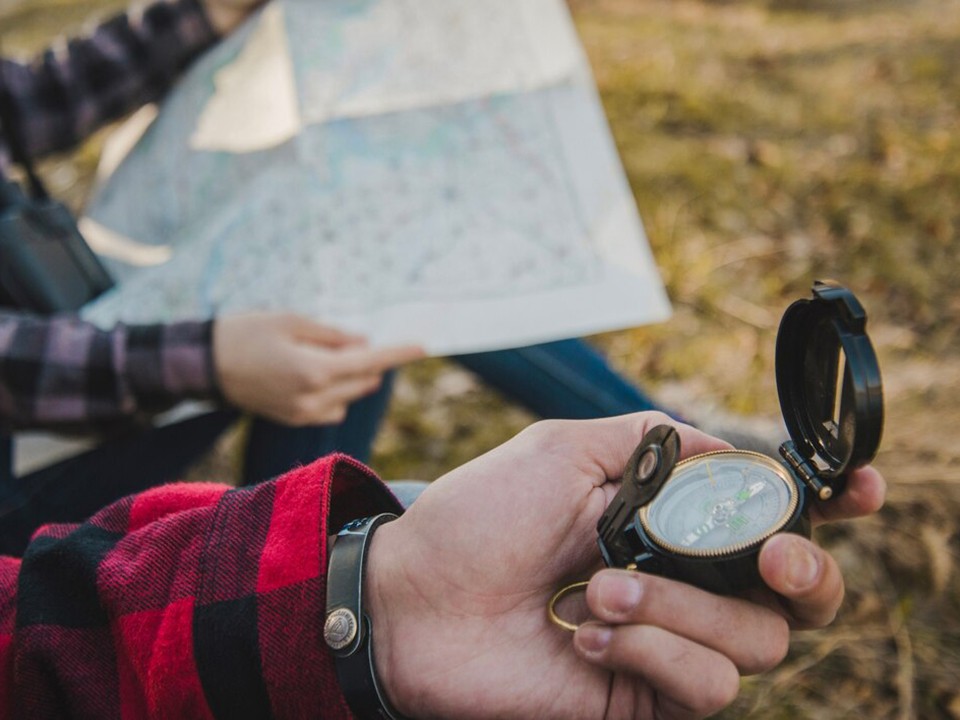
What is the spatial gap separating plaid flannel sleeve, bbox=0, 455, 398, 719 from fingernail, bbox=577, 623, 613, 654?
0.23 m

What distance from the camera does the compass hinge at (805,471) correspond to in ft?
2.42

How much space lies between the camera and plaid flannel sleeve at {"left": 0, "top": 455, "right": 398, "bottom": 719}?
0.77 m

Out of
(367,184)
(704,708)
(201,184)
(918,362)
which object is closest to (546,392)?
(367,184)

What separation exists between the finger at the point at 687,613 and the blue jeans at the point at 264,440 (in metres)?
0.76

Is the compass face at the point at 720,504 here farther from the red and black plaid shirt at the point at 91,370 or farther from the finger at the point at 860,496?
the red and black plaid shirt at the point at 91,370

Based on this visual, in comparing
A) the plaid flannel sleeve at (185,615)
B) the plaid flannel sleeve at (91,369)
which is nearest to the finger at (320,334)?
the plaid flannel sleeve at (91,369)

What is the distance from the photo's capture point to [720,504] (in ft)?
2.59

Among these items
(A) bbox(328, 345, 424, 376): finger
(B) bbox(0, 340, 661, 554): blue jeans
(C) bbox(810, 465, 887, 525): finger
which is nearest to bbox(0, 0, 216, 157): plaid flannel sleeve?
(B) bbox(0, 340, 661, 554): blue jeans

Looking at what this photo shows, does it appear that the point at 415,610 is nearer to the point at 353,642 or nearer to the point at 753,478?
the point at 353,642

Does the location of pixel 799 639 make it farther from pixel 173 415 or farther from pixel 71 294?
pixel 71 294

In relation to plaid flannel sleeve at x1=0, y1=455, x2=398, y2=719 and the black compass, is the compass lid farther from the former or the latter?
plaid flannel sleeve at x1=0, y1=455, x2=398, y2=719

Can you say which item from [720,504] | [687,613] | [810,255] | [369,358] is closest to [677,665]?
[687,613]

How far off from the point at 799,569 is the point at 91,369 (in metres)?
1.06

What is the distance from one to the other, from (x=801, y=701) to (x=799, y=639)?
0.39ft
